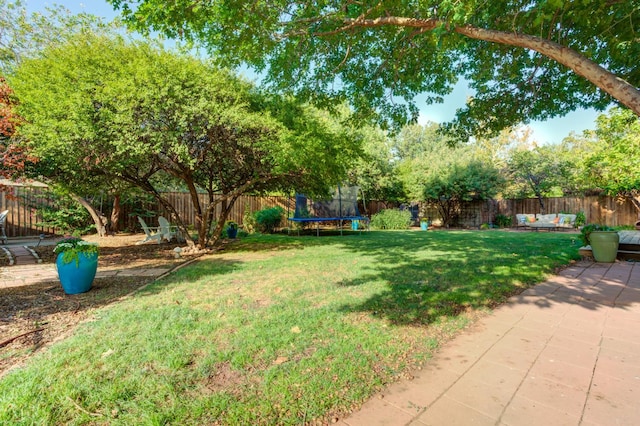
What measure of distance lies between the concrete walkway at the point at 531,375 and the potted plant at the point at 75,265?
3973 millimetres

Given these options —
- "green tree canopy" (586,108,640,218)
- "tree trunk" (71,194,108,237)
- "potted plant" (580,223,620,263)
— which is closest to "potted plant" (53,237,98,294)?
"tree trunk" (71,194,108,237)

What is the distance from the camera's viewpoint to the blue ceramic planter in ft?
12.9

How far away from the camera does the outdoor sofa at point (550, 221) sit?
12953 millimetres

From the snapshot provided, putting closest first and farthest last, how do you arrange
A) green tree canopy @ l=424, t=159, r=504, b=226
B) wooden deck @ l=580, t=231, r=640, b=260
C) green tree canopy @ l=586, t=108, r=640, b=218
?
wooden deck @ l=580, t=231, r=640, b=260 → green tree canopy @ l=586, t=108, r=640, b=218 → green tree canopy @ l=424, t=159, r=504, b=226

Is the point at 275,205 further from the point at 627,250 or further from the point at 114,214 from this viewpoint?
the point at 627,250

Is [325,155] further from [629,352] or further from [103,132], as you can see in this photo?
[629,352]

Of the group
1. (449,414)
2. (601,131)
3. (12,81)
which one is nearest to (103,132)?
(12,81)

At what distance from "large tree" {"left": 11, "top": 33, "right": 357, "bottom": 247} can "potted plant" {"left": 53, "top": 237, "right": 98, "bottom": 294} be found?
1925 mm

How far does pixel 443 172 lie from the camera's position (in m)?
15.5

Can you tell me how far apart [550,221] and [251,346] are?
1478cm

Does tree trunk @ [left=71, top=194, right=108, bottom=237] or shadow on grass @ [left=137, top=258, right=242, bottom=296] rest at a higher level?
tree trunk @ [left=71, top=194, right=108, bottom=237]

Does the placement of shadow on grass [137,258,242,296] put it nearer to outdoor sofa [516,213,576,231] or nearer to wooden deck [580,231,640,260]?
wooden deck [580,231,640,260]

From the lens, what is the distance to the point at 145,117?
557cm

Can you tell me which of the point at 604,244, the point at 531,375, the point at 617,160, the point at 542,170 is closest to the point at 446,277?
the point at 531,375
